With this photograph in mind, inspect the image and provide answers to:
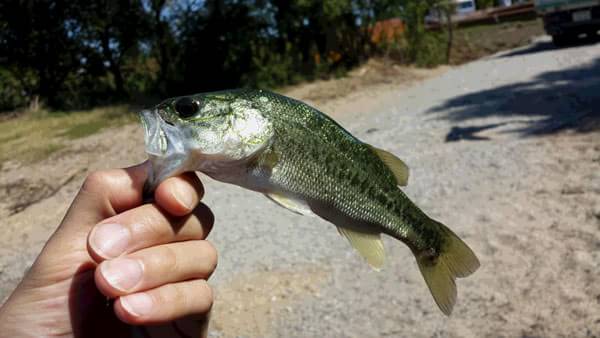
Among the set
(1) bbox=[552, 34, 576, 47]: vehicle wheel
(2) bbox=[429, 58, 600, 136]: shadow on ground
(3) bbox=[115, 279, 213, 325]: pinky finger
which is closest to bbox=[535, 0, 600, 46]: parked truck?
(1) bbox=[552, 34, 576, 47]: vehicle wheel

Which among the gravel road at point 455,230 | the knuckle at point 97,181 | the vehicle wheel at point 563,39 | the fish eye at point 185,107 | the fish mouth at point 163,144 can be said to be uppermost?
the fish eye at point 185,107

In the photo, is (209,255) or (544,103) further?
(544,103)

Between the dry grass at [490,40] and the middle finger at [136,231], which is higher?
the middle finger at [136,231]

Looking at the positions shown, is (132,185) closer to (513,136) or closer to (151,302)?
(151,302)

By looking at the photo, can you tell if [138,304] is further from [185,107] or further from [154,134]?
[185,107]

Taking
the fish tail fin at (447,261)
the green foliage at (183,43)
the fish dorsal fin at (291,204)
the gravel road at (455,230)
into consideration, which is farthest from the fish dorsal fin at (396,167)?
the green foliage at (183,43)

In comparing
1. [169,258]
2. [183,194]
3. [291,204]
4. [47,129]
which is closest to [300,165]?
[291,204]

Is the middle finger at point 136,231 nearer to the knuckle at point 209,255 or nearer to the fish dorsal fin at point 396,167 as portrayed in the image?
the knuckle at point 209,255
